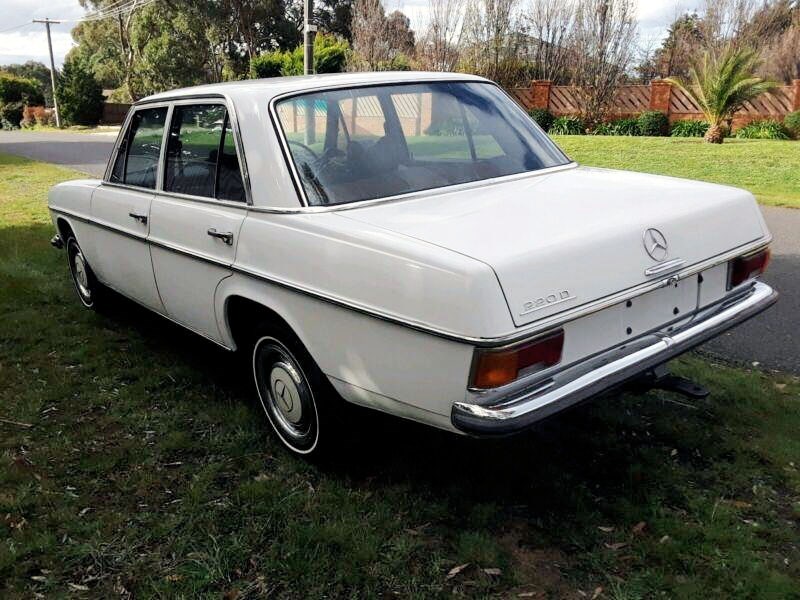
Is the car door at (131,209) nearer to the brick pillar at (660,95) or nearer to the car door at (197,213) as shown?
the car door at (197,213)

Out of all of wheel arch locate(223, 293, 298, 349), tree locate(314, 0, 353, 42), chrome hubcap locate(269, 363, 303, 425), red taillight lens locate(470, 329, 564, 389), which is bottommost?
chrome hubcap locate(269, 363, 303, 425)

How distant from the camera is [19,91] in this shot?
4997cm

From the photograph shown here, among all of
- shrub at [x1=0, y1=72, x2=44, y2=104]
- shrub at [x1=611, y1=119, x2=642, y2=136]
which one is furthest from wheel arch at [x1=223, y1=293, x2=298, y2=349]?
shrub at [x1=0, y1=72, x2=44, y2=104]

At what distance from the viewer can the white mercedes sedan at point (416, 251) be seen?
2.40 metres

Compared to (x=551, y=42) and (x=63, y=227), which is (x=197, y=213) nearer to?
(x=63, y=227)

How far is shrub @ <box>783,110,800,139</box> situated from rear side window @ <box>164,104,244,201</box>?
19403 millimetres

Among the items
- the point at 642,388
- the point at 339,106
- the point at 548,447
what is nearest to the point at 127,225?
the point at 339,106

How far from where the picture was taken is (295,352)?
124 inches

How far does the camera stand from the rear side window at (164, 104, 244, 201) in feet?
11.4

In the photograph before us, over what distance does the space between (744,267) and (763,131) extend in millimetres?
18747

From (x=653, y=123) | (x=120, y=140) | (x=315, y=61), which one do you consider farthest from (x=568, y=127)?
(x=120, y=140)

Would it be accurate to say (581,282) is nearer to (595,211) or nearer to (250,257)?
(595,211)

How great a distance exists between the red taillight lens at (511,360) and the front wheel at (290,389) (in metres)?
0.94

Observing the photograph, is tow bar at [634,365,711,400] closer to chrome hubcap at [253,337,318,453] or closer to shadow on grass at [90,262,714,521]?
shadow on grass at [90,262,714,521]
